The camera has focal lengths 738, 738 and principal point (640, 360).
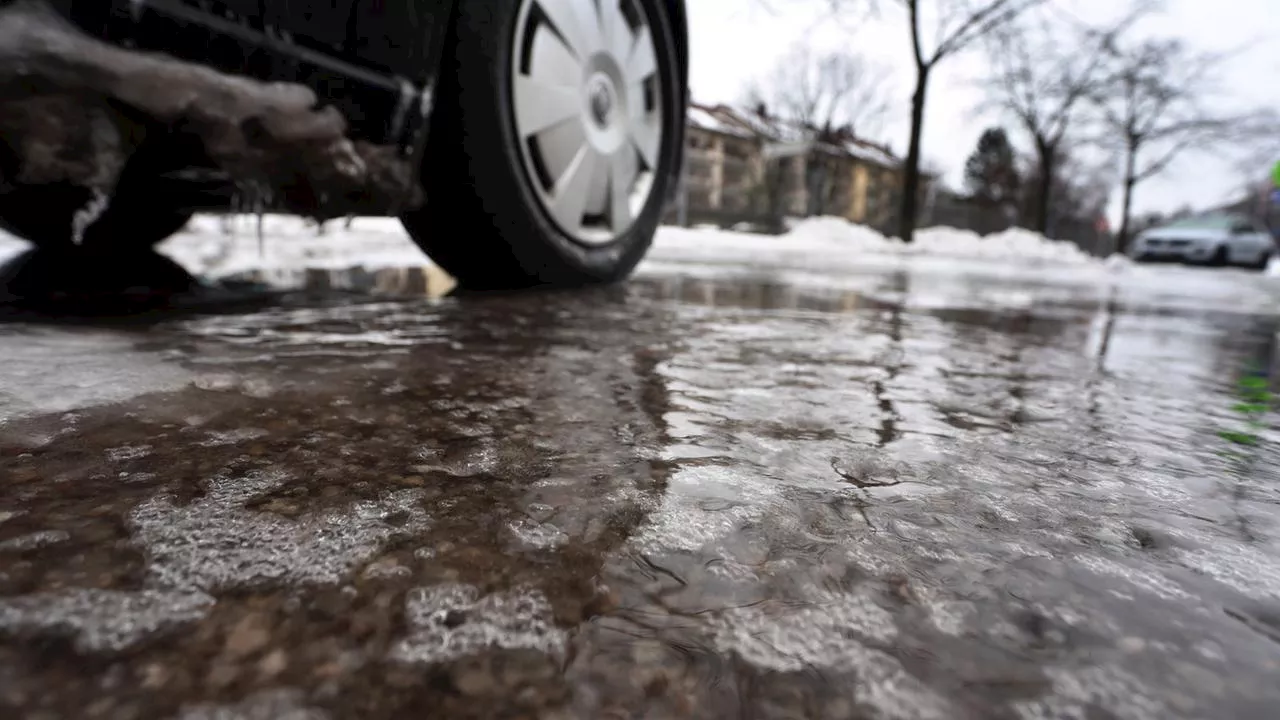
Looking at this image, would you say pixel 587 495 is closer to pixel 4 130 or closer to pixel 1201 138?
pixel 4 130

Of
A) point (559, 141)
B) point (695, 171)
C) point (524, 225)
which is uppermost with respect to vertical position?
point (695, 171)

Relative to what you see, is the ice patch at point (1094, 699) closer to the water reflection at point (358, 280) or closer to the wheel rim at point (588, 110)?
the wheel rim at point (588, 110)

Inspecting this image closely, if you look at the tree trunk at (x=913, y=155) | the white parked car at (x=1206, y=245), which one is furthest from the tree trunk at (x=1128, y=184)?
the tree trunk at (x=913, y=155)

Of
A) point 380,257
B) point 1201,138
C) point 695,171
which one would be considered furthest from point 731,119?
point 380,257

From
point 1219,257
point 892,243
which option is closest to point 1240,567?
point 892,243

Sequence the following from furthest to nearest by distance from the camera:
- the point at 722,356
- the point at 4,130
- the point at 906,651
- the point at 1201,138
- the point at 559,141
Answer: the point at 1201,138
the point at 559,141
the point at 722,356
the point at 4,130
the point at 906,651

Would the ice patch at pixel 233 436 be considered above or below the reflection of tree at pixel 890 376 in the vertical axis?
below

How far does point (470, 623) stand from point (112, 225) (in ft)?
12.5

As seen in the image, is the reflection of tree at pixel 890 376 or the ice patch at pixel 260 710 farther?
the reflection of tree at pixel 890 376

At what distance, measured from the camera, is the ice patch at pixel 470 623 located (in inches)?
17.6

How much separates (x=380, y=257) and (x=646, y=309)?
3003 millimetres

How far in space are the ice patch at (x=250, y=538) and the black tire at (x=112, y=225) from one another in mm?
2077

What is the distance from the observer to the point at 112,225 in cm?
340

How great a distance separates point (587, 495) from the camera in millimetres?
703
